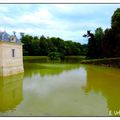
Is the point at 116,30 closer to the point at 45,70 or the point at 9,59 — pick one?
the point at 45,70

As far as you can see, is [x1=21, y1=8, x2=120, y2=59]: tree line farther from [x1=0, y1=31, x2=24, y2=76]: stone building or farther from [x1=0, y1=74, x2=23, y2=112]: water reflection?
[x1=0, y1=74, x2=23, y2=112]: water reflection

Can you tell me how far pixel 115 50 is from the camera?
109 ft

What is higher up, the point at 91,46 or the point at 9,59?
the point at 91,46

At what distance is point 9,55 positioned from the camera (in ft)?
70.7

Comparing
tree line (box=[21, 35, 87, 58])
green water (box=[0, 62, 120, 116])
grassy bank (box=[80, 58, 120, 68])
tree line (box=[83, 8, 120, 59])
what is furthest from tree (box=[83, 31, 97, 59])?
green water (box=[0, 62, 120, 116])

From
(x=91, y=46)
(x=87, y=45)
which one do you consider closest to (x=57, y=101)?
(x=91, y=46)

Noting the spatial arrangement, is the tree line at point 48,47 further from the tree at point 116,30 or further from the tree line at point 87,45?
the tree at point 116,30

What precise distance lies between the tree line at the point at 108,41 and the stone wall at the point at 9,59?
13.4 meters

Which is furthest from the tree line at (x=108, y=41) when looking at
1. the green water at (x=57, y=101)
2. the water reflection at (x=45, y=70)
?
the green water at (x=57, y=101)

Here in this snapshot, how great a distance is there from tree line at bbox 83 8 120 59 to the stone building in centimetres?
1338

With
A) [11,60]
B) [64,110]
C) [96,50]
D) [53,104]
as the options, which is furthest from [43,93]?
[96,50]

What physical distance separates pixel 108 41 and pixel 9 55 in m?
17.0

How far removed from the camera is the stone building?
66.9 feet

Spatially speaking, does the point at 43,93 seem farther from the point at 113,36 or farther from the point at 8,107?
the point at 113,36
